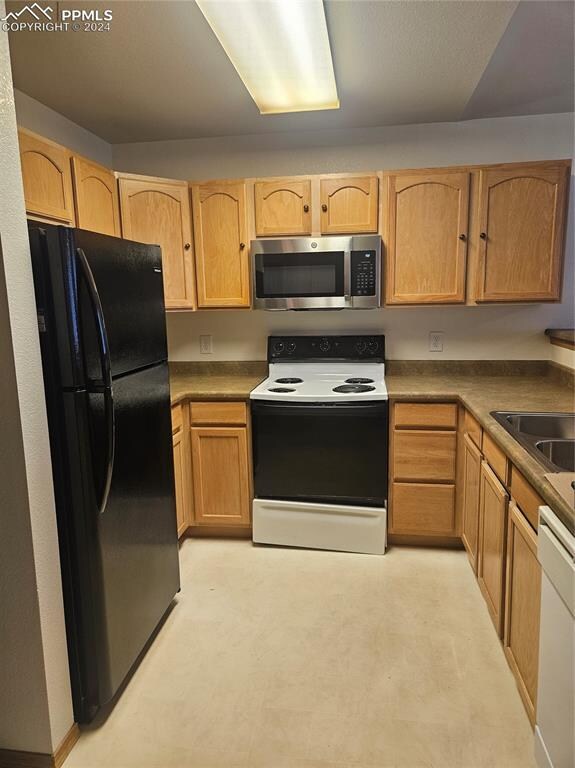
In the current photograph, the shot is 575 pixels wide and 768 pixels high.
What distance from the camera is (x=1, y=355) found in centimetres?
134

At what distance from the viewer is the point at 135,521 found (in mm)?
1861

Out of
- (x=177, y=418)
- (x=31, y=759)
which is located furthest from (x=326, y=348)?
(x=31, y=759)

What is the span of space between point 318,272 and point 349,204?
16.4 inches

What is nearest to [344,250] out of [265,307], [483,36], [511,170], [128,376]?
[265,307]

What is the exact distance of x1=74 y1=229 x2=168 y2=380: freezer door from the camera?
1539 millimetres

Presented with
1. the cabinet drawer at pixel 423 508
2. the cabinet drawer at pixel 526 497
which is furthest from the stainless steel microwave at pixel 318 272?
the cabinet drawer at pixel 526 497

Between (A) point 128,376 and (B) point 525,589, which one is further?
(A) point 128,376

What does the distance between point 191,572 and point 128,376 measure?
1284 mm

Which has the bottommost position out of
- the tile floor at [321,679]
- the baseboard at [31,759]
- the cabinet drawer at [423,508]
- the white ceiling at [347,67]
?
the tile floor at [321,679]

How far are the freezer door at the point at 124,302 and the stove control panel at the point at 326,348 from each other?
120 cm

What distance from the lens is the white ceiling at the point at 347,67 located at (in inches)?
71.1

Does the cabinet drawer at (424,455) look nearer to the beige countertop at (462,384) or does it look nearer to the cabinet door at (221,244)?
the beige countertop at (462,384)

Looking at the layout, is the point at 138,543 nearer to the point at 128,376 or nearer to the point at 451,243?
the point at 128,376

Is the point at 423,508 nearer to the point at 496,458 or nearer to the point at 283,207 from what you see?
the point at 496,458
